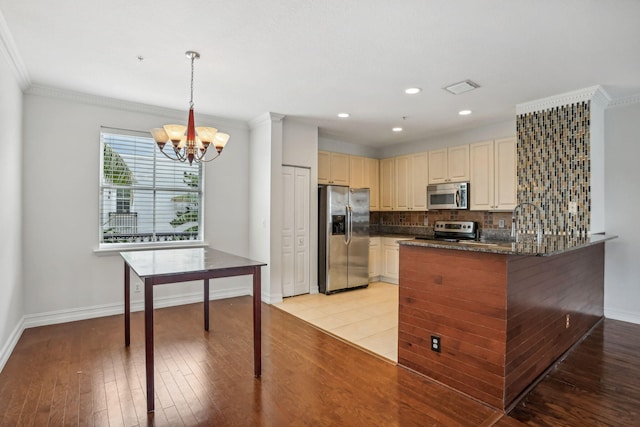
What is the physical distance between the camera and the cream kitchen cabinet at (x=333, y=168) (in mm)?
5758

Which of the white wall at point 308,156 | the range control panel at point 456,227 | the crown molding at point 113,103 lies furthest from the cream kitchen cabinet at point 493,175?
the crown molding at point 113,103

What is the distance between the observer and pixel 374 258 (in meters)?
6.12

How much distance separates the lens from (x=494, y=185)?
4.89 meters

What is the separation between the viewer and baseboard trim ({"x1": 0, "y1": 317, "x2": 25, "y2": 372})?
9.05 feet

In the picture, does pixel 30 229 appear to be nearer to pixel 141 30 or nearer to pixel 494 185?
pixel 141 30

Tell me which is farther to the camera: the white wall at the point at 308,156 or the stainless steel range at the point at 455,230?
the stainless steel range at the point at 455,230

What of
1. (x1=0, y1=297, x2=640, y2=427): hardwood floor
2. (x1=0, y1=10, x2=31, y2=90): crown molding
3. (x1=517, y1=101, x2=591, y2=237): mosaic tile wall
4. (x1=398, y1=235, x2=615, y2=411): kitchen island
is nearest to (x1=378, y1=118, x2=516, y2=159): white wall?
(x1=517, y1=101, x2=591, y2=237): mosaic tile wall

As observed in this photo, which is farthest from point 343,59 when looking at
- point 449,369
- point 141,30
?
point 449,369

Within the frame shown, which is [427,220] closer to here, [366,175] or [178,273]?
[366,175]

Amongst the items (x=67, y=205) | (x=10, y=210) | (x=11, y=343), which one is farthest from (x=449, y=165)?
(x=11, y=343)

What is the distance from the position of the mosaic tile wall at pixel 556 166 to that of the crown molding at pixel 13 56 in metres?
5.02

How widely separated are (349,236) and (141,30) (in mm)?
3813

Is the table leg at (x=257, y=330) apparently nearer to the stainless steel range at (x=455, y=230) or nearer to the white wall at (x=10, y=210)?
the white wall at (x=10, y=210)

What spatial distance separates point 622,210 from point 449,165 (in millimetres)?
2230
